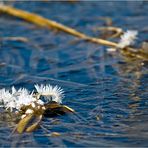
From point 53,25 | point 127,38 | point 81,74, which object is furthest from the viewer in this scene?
point 53,25

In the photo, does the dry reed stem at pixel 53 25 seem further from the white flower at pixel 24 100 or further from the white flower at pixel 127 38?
the white flower at pixel 24 100

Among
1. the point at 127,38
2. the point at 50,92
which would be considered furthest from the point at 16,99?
the point at 127,38

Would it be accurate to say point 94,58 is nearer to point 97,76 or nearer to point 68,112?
point 97,76

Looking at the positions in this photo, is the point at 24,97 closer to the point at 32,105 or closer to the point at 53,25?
the point at 32,105

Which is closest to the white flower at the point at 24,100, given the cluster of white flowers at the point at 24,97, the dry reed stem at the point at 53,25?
the cluster of white flowers at the point at 24,97

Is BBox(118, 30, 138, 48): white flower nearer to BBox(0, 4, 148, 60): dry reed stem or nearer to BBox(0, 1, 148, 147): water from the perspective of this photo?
BBox(0, 4, 148, 60): dry reed stem

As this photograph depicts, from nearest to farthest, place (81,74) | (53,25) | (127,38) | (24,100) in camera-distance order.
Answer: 1. (24,100)
2. (81,74)
3. (127,38)
4. (53,25)
